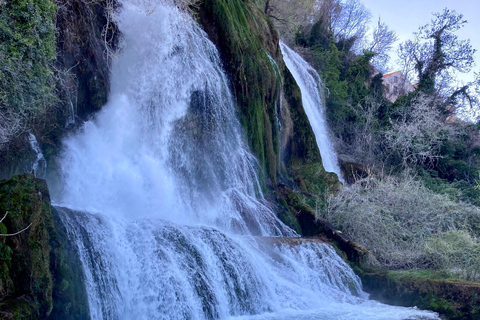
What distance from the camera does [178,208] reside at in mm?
11062

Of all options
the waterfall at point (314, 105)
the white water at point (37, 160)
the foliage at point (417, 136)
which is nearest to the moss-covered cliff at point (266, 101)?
the waterfall at point (314, 105)

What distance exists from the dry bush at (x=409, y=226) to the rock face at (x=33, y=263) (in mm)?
7959

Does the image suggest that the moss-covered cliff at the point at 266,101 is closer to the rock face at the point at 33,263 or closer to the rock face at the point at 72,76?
the rock face at the point at 72,76

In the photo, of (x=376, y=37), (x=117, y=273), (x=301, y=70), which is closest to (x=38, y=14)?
(x=117, y=273)

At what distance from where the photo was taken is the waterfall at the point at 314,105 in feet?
65.2

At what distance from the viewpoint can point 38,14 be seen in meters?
8.52

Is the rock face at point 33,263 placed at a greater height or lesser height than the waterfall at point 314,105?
lesser

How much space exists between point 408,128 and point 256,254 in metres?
15.8

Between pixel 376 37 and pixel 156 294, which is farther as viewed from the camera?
pixel 376 37

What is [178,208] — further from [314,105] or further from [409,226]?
[314,105]

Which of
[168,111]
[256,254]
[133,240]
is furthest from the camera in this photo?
[168,111]

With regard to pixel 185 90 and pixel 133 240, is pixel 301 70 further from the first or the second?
pixel 133 240

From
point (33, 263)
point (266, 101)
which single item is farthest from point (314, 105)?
point (33, 263)

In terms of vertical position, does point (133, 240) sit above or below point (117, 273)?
above
